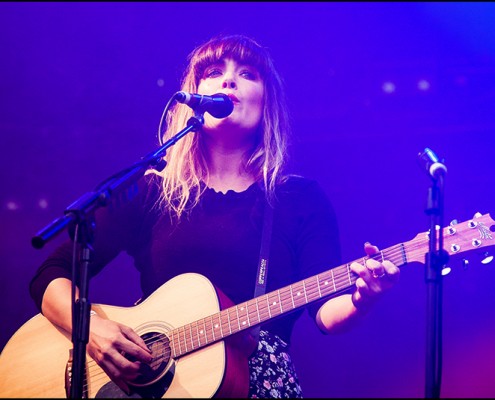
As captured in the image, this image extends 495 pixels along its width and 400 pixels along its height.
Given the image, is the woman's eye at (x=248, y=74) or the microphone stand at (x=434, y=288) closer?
the microphone stand at (x=434, y=288)

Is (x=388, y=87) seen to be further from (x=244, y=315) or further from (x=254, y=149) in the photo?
(x=244, y=315)

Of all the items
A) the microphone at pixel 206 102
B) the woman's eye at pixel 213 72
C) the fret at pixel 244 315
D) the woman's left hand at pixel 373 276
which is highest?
the woman's eye at pixel 213 72

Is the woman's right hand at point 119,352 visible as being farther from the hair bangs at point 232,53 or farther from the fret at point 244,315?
the hair bangs at point 232,53

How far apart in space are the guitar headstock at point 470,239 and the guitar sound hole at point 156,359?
3.86 feet

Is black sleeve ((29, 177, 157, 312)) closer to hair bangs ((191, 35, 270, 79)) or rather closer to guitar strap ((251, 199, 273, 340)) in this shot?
guitar strap ((251, 199, 273, 340))

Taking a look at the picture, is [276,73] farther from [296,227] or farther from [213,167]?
[296,227]

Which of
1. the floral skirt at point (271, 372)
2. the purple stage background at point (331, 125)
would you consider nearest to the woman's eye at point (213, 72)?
the purple stage background at point (331, 125)

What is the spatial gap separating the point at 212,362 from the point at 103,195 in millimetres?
818

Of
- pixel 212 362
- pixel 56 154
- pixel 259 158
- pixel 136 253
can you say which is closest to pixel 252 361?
pixel 212 362

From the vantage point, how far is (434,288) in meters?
1.95

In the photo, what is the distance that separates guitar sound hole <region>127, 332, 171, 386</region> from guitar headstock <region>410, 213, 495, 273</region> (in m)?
1.18

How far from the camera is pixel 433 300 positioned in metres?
1.94

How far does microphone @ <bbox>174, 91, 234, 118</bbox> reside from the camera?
8.16ft

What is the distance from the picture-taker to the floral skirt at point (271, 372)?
2490mm
